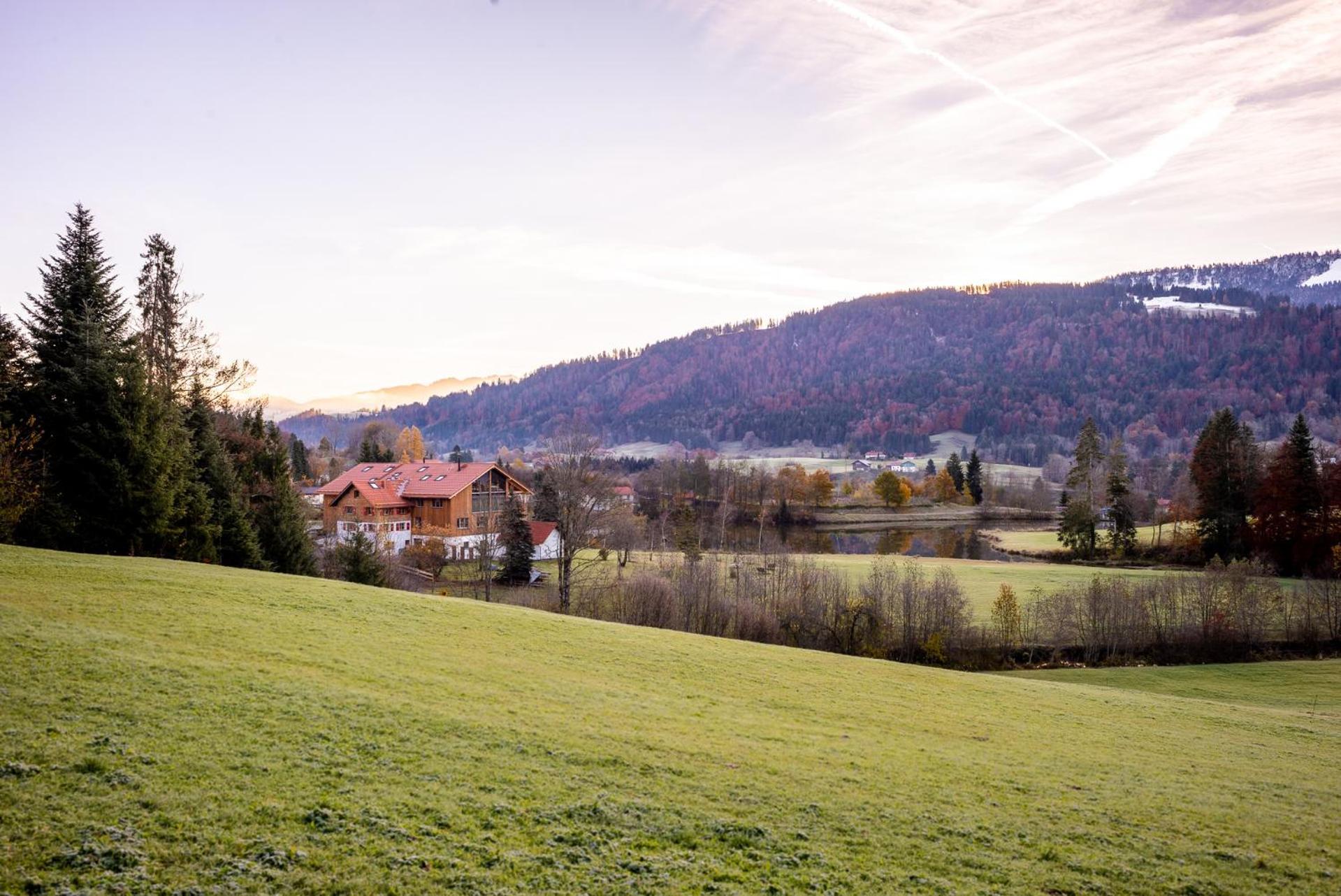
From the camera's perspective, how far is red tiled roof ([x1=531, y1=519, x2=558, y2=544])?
68438mm

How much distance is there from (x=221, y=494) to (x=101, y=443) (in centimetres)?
777

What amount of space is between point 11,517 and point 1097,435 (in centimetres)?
8895

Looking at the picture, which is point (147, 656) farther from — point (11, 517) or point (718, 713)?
point (11, 517)

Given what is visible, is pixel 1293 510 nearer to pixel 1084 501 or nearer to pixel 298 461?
pixel 1084 501

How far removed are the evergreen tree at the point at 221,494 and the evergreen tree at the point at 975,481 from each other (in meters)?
122

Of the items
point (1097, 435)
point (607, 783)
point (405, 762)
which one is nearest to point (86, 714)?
point (405, 762)

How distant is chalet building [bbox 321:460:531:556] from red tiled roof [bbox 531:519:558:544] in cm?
248

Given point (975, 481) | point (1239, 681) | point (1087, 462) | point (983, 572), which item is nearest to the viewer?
point (1239, 681)

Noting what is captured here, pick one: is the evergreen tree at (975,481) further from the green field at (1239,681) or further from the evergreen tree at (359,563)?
the evergreen tree at (359,563)

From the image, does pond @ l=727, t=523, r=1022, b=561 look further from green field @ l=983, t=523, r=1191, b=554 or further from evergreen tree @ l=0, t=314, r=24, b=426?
evergreen tree @ l=0, t=314, r=24, b=426

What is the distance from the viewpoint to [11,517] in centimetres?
2359

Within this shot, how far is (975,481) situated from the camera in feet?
440

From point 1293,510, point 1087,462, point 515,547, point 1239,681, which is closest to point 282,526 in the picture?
point 515,547

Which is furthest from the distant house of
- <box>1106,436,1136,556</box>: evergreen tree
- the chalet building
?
<box>1106,436,1136,556</box>: evergreen tree
